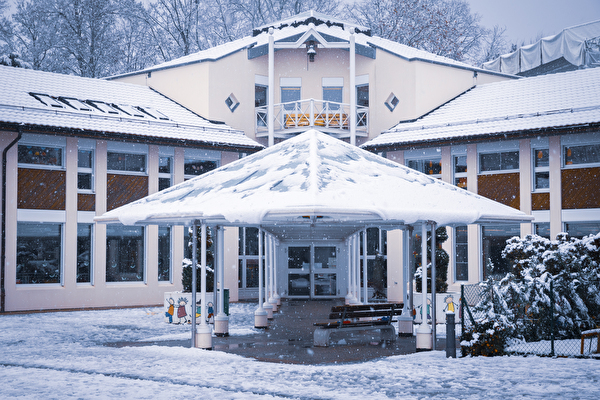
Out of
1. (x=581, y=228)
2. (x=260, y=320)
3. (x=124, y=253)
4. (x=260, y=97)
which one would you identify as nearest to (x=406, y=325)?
(x=260, y=320)

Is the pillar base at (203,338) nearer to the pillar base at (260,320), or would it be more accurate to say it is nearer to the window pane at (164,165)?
the pillar base at (260,320)

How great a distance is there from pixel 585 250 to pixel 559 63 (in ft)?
64.3

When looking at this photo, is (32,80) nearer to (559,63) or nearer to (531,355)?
(531,355)

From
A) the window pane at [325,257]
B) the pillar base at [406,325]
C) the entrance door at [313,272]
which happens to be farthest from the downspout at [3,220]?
the pillar base at [406,325]

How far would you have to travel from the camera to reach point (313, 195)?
380 inches

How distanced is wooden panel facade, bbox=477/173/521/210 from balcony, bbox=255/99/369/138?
214 inches

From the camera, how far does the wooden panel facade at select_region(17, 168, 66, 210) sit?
19.8 metres

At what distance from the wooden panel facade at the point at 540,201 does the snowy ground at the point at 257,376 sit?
10938mm

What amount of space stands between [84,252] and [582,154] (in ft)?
50.9

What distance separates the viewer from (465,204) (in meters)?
11.3

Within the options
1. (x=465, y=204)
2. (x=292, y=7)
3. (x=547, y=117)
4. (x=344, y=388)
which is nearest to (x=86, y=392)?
(x=344, y=388)

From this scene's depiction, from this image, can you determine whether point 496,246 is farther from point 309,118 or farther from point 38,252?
point 38,252

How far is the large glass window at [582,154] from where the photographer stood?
65.3 ft

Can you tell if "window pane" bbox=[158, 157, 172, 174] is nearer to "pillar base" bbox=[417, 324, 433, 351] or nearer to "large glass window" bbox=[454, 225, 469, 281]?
"large glass window" bbox=[454, 225, 469, 281]
